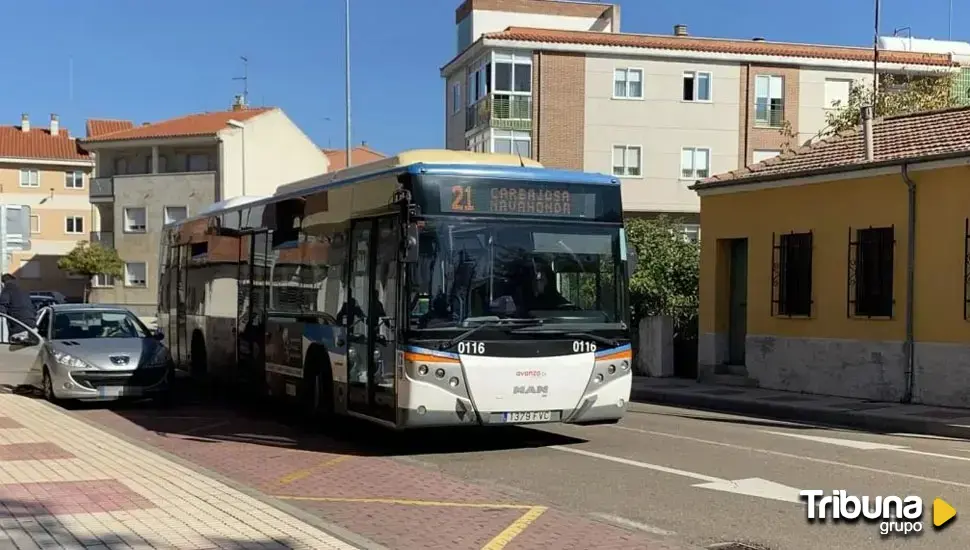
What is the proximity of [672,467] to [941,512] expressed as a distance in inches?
112

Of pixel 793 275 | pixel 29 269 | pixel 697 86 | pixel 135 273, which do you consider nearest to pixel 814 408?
pixel 793 275

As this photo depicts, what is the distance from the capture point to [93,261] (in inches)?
2400

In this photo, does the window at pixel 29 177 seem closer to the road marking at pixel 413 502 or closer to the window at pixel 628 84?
the window at pixel 628 84

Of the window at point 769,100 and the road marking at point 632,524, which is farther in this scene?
the window at point 769,100

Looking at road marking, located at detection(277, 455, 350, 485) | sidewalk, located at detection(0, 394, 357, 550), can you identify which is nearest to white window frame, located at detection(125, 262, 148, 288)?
sidewalk, located at detection(0, 394, 357, 550)

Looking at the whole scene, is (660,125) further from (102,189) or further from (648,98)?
(102,189)

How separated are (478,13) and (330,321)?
38.2 meters

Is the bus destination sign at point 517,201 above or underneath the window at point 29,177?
underneath

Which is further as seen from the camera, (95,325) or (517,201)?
(95,325)

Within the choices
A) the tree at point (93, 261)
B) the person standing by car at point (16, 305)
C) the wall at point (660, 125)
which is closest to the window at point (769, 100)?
the wall at point (660, 125)

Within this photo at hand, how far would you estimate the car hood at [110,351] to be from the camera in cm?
1535

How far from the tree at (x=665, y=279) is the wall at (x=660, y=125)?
19.0 m

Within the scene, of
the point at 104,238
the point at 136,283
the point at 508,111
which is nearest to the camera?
the point at 508,111

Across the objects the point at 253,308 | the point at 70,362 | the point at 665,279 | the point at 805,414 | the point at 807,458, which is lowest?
the point at 805,414
